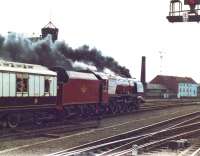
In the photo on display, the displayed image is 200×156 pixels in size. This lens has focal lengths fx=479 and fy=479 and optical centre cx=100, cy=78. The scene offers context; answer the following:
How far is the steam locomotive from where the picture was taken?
21516mm

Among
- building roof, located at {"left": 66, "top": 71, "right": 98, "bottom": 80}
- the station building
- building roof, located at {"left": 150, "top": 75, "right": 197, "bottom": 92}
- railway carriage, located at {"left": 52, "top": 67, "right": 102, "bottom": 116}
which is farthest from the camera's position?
building roof, located at {"left": 150, "top": 75, "right": 197, "bottom": 92}

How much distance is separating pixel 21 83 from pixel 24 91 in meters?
0.49

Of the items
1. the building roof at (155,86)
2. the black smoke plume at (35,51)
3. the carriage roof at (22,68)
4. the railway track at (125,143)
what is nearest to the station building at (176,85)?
the building roof at (155,86)

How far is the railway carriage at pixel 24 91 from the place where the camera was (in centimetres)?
2106

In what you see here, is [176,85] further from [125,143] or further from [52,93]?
[125,143]

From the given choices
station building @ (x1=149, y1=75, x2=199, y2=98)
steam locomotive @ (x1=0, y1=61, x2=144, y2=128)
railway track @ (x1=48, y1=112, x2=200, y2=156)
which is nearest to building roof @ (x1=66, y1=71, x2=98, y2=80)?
steam locomotive @ (x1=0, y1=61, x2=144, y2=128)

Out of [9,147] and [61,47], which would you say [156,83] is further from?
[9,147]

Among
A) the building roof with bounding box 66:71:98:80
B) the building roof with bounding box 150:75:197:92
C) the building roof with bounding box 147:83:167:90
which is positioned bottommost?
the building roof with bounding box 66:71:98:80

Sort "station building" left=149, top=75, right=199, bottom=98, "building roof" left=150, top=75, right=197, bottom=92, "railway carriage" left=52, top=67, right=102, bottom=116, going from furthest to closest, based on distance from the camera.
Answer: "building roof" left=150, top=75, right=197, bottom=92, "station building" left=149, top=75, right=199, bottom=98, "railway carriage" left=52, top=67, right=102, bottom=116

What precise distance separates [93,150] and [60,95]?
416 inches

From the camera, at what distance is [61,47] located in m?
37.3

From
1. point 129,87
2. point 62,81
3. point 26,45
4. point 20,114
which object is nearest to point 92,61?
point 129,87

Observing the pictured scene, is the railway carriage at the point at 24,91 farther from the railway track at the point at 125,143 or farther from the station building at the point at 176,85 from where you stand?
the station building at the point at 176,85

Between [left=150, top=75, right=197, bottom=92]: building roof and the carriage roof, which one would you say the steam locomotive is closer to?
the carriage roof
